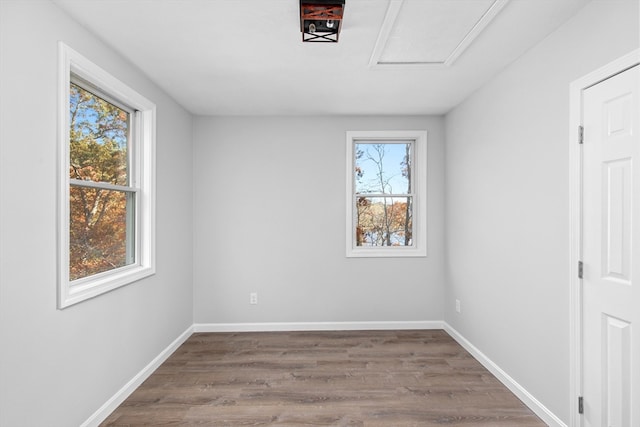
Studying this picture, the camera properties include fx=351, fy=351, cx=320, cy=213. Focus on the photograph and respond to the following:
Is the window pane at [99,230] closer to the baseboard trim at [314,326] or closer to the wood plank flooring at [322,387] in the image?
the wood plank flooring at [322,387]

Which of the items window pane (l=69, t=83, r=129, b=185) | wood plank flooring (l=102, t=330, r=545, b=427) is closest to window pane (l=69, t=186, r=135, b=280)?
window pane (l=69, t=83, r=129, b=185)

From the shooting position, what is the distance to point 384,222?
171 inches

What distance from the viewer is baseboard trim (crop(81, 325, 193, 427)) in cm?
229

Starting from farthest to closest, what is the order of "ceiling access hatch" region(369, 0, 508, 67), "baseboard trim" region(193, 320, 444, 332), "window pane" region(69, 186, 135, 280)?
"baseboard trim" region(193, 320, 444, 332) < "window pane" region(69, 186, 135, 280) < "ceiling access hatch" region(369, 0, 508, 67)

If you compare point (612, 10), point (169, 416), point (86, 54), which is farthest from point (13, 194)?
point (612, 10)

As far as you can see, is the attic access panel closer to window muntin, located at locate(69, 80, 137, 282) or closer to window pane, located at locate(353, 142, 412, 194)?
window muntin, located at locate(69, 80, 137, 282)

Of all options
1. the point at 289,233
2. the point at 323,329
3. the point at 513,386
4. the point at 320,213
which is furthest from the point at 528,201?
the point at 323,329

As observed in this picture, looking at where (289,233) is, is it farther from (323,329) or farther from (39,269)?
(39,269)

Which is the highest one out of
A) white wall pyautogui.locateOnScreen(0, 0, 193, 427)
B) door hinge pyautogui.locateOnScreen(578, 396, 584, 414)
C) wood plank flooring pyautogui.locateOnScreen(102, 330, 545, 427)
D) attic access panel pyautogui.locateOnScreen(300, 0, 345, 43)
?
attic access panel pyautogui.locateOnScreen(300, 0, 345, 43)

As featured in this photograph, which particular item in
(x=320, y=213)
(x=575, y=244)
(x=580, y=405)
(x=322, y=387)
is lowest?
(x=322, y=387)

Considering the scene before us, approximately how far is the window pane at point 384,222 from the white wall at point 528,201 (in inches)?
31.7

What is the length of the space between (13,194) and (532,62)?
3231mm

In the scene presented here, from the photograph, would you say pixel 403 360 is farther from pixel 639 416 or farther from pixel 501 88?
pixel 501 88

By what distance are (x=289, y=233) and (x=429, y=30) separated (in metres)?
2.62
